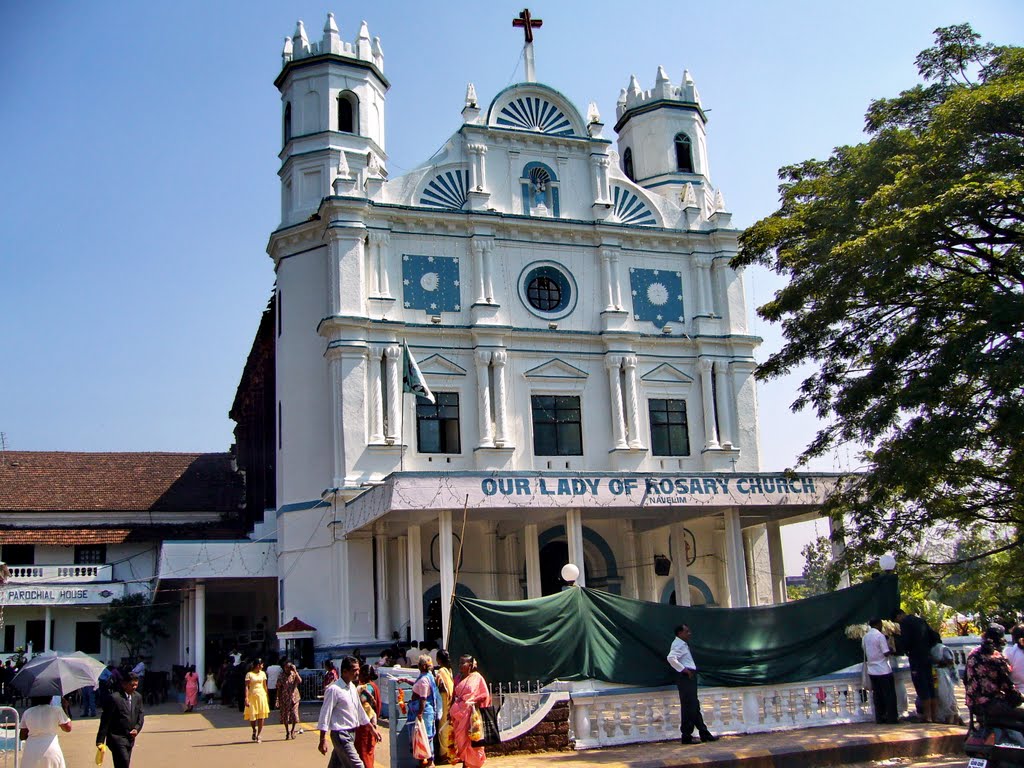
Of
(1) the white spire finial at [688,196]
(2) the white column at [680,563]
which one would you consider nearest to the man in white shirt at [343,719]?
(2) the white column at [680,563]

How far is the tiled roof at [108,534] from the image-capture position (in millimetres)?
35625

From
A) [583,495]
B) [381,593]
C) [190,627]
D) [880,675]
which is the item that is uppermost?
[583,495]

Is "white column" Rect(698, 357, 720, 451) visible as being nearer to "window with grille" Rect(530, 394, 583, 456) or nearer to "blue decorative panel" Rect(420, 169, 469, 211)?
"window with grille" Rect(530, 394, 583, 456)

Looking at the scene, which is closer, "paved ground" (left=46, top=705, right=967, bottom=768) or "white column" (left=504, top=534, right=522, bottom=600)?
"paved ground" (left=46, top=705, right=967, bottom=768)

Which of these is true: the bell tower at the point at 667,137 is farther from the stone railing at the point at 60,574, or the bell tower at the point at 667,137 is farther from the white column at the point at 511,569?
the stone railing at the point at 60,574

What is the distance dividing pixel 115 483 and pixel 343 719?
3063 centimetres

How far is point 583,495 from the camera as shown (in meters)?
22.9

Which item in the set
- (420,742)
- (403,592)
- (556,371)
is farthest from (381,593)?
(420,742)

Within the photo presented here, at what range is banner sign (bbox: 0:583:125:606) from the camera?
3319 centimetres

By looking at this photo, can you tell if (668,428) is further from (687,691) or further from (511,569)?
(687,691)

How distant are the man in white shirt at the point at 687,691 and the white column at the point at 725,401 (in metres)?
15.6

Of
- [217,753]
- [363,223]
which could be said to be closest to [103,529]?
[363,223]

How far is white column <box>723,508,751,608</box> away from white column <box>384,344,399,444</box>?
8.26 metres

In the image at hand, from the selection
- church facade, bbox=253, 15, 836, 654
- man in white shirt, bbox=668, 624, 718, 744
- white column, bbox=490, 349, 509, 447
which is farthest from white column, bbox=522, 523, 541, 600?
man in white shirt, bbox=668, 624, 718, 744
